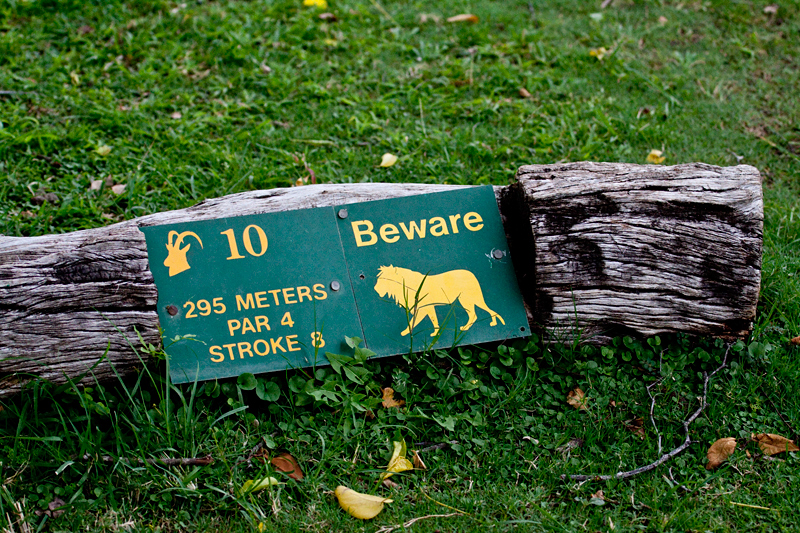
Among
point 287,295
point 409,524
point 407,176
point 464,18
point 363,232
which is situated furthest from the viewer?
point 464,18

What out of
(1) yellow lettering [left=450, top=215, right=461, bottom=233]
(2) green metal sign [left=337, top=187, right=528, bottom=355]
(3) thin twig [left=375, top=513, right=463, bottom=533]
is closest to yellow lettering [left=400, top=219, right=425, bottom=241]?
(2) green metal sign [left=337, top=187, right=528, bottom=355]

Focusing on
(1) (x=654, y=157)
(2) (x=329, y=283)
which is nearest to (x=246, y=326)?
(2) (x=329, y=283)

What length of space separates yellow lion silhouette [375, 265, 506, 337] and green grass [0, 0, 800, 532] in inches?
8.0

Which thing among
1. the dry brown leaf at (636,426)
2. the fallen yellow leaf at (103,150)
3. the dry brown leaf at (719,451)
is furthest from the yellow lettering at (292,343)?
the fallen yellow leaf at (103,150)

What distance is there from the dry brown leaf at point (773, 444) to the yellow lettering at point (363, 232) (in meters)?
1.72

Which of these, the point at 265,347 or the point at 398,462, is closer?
the point at 398,462

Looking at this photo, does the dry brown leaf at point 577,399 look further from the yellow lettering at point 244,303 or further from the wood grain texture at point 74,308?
the wood grain texture at point 74,308

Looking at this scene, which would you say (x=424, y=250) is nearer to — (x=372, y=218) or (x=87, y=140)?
(x=372, y=218)

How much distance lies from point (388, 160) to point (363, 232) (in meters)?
1.14

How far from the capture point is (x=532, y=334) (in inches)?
105

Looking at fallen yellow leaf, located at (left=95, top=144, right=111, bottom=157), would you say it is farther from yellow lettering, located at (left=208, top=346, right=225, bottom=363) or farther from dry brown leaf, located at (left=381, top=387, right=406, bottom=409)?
dry brown leaf, located at (left=381, top=387, right=406, bottom=409)

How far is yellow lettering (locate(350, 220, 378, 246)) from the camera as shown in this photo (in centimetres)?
270

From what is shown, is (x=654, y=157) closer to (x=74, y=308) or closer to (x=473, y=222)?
(x=473, y=222)

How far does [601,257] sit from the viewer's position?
8.45ft
